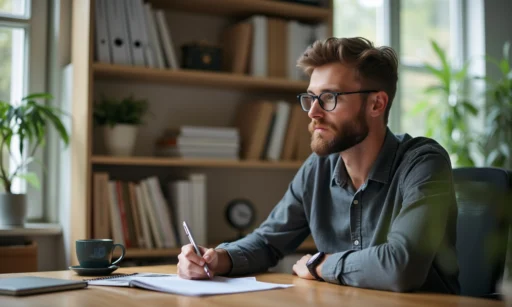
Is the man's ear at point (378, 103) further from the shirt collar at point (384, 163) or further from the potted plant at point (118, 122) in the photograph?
the potted plant at point (118, 122)

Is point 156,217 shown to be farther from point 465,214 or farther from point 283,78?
point 465,214

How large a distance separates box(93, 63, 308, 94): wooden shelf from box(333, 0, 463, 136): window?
889 mm

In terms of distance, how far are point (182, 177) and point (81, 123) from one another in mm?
549

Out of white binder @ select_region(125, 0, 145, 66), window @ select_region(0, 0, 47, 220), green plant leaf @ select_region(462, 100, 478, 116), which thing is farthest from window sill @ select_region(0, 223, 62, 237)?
green plant leaf @ select_region(462, 100, 478, 116)

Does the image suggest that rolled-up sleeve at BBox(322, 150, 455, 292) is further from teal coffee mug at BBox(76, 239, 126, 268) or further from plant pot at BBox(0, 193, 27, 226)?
plant pot at BBox(0, 193, 27, 226)

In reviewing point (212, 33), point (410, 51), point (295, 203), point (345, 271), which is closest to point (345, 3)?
point (410, 51)

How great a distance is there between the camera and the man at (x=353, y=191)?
150 centimetres

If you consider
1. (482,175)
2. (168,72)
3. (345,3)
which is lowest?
(482,175)

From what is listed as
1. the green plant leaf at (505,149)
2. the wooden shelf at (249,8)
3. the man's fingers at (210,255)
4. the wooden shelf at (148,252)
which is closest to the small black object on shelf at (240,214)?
the wooden shelf at (148,252)

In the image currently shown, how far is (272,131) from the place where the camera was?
9.69 feet

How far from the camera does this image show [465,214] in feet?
5.57

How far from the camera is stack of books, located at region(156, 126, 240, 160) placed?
8.92 feet

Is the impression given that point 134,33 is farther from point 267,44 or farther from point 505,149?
point 505,149

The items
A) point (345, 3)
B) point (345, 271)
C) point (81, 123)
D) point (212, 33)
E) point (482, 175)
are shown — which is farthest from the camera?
point (345, 3)
